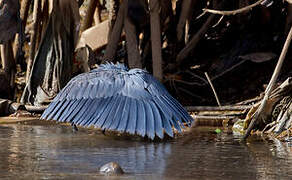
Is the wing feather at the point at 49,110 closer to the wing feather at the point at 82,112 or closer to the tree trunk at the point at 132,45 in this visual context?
the wing feather at the point at 82,112

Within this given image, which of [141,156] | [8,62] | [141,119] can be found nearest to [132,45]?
[8,62]

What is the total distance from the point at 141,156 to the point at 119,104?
802mm

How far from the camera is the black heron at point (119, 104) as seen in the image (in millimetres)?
4609

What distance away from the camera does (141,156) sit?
4121mm

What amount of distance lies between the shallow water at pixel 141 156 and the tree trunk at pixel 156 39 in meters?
1.20

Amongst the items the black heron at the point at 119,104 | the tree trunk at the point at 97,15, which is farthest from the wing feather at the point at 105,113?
the tree trunk at the point at 97,15

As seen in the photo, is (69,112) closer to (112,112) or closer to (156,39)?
(112,112)

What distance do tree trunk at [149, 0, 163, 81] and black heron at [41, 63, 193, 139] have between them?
1164 mm

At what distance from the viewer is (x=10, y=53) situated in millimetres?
7312

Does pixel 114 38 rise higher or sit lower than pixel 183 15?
lower

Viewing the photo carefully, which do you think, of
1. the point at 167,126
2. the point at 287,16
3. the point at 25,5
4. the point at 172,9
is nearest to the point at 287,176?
the point at 167,126

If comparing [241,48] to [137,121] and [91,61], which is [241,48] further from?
[137,121]

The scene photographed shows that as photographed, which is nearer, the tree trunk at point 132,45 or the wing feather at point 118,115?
the wing feather at point 118,115

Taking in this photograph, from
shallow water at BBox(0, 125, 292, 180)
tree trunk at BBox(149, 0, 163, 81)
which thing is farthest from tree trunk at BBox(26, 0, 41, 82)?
shallow water at BBox(0, 125, 292, 180)
